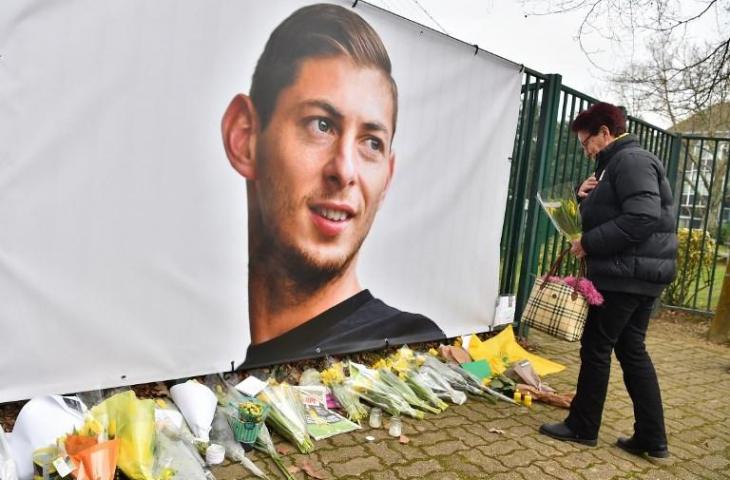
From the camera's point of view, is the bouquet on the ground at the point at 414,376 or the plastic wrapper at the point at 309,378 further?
the bouquet on the ground at the point at 414,376

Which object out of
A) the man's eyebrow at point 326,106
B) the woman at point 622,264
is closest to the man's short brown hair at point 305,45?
the man's eyebrow at point 326,106

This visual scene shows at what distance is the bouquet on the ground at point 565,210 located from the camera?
11.1 feet

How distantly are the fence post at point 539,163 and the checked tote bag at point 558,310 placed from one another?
1.74 metres

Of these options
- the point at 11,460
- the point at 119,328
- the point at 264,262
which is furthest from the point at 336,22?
the point at 11,460

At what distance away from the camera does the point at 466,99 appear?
4.30 meters

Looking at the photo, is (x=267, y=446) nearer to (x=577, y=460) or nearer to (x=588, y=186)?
(x=577, y=460)

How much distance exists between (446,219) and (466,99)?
3.01 feet

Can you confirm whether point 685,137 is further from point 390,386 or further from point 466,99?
point 390,386

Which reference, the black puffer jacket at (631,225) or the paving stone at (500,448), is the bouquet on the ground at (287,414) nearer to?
the paving stone at (500,448)

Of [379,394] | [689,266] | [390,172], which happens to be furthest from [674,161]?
[379,394]

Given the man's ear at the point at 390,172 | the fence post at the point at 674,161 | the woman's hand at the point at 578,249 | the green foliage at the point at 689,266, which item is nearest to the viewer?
the woman's hand at the point at 578,249

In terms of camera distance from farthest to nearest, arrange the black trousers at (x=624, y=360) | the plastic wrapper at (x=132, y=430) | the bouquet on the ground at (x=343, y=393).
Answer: the bouquet on the ground at (x=343, y=393)
the black trousers at (x=624, y=360)
the plastic wrapper at (x=132, y=430)

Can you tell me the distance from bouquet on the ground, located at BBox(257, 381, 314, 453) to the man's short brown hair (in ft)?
4.75

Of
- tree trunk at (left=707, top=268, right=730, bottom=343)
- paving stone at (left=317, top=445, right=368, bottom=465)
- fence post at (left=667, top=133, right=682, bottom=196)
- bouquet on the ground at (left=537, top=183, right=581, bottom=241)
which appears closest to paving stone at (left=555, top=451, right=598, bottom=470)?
paving stone at (left=317, top=445, right=368, bottom=465)
